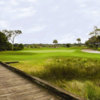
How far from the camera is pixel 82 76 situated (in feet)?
24.4

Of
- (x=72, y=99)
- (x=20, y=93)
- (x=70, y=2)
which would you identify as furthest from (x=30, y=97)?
(x=70, y=2)

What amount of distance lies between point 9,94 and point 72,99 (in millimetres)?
1703

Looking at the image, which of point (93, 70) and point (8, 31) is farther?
point (8, 31)

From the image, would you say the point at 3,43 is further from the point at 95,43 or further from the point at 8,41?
the point at 95,43

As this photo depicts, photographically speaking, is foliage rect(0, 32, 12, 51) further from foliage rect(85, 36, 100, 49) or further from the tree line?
foliage rect(85, 36, 100, 49)

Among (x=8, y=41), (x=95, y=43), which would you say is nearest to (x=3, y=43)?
(x=8, y=41)

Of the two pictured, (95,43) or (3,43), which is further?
(95,43)

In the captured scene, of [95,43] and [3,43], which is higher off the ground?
[3,43]

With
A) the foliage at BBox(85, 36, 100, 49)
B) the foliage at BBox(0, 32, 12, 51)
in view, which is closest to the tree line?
the foliage at BBox(0, 32, 12, 51)

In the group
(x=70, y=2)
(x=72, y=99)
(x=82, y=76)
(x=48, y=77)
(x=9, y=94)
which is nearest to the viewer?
(x=72, y=99)

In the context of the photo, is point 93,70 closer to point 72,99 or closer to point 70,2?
point 72,99

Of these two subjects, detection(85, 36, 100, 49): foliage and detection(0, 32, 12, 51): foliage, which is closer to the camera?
detection(0, 32, 12, 51): foliage

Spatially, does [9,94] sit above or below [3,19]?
below

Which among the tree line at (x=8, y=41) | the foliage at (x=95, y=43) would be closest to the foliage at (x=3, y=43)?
the tree line at (x=8, y=41)
